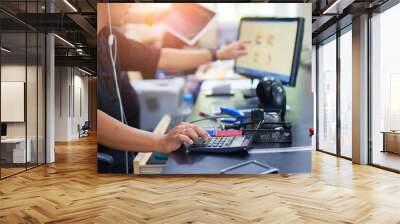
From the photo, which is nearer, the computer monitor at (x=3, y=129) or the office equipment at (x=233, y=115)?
the office equipment at (x=233, y=115)

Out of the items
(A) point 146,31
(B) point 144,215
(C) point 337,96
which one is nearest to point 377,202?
(B) point 144,215

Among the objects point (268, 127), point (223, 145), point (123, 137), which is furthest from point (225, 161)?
point (123, 137)

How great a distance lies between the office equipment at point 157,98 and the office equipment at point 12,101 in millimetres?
2218

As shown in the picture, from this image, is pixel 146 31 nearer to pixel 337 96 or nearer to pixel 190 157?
pixel 190 157

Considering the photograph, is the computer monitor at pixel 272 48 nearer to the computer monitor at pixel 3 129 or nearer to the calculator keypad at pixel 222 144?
the calculator keypad at pixel 222 144

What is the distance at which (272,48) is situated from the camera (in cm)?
636

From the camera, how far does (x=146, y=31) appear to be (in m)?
6.34

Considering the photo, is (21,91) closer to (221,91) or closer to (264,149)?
(221,91)

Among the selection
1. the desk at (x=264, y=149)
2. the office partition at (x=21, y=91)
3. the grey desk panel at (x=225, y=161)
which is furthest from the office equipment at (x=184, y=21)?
the office partition at (x=21, y=91)

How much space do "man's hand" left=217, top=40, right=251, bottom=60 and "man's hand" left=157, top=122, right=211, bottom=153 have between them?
1.26 m

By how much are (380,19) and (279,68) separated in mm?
2976

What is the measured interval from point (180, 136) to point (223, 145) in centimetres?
72

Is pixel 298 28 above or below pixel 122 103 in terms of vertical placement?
above

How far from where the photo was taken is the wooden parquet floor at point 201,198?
12.9 feet
